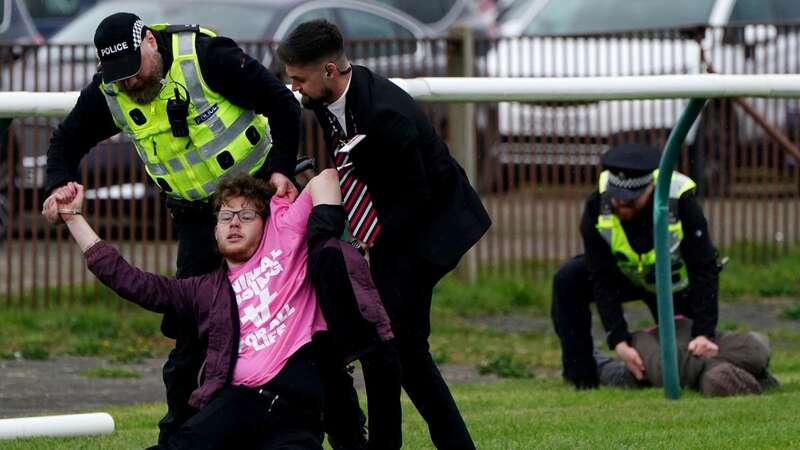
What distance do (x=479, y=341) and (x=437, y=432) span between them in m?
4.61

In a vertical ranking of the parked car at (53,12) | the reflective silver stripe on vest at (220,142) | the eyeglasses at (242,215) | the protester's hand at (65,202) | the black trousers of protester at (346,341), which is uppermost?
the parked car at (53,12)

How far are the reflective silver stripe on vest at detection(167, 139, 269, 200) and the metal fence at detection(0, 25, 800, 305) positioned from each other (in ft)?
→ 17.0

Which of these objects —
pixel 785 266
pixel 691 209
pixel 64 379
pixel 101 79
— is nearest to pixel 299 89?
pixel 101 79

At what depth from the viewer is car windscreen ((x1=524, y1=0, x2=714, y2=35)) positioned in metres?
15.9

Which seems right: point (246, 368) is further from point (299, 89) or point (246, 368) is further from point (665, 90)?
point (665, 90)

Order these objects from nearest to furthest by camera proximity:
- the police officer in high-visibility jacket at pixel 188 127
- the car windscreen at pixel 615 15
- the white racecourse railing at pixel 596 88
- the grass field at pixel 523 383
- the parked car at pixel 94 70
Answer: the police officer in high-visibility jacket at pixel 188 127, the grass field at pixel 523 383, the white racecourse railing at pixel 596 88, the parked car at pixel 94 70, the car windscreen at pixel 615 15

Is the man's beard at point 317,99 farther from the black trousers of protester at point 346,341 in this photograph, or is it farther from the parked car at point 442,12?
the parked car at point 442,12

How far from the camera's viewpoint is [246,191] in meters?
5.80

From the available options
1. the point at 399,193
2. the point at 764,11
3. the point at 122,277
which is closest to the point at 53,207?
the point at 122,277

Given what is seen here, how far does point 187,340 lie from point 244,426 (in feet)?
1.96

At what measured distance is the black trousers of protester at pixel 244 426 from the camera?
5.57 m

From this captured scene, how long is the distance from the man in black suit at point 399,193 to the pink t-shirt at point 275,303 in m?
0.21

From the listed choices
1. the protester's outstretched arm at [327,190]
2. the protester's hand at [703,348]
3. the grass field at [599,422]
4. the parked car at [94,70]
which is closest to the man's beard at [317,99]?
the protester's outstretched arm at [327,190]

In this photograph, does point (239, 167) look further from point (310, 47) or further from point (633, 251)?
point (633, 251)
